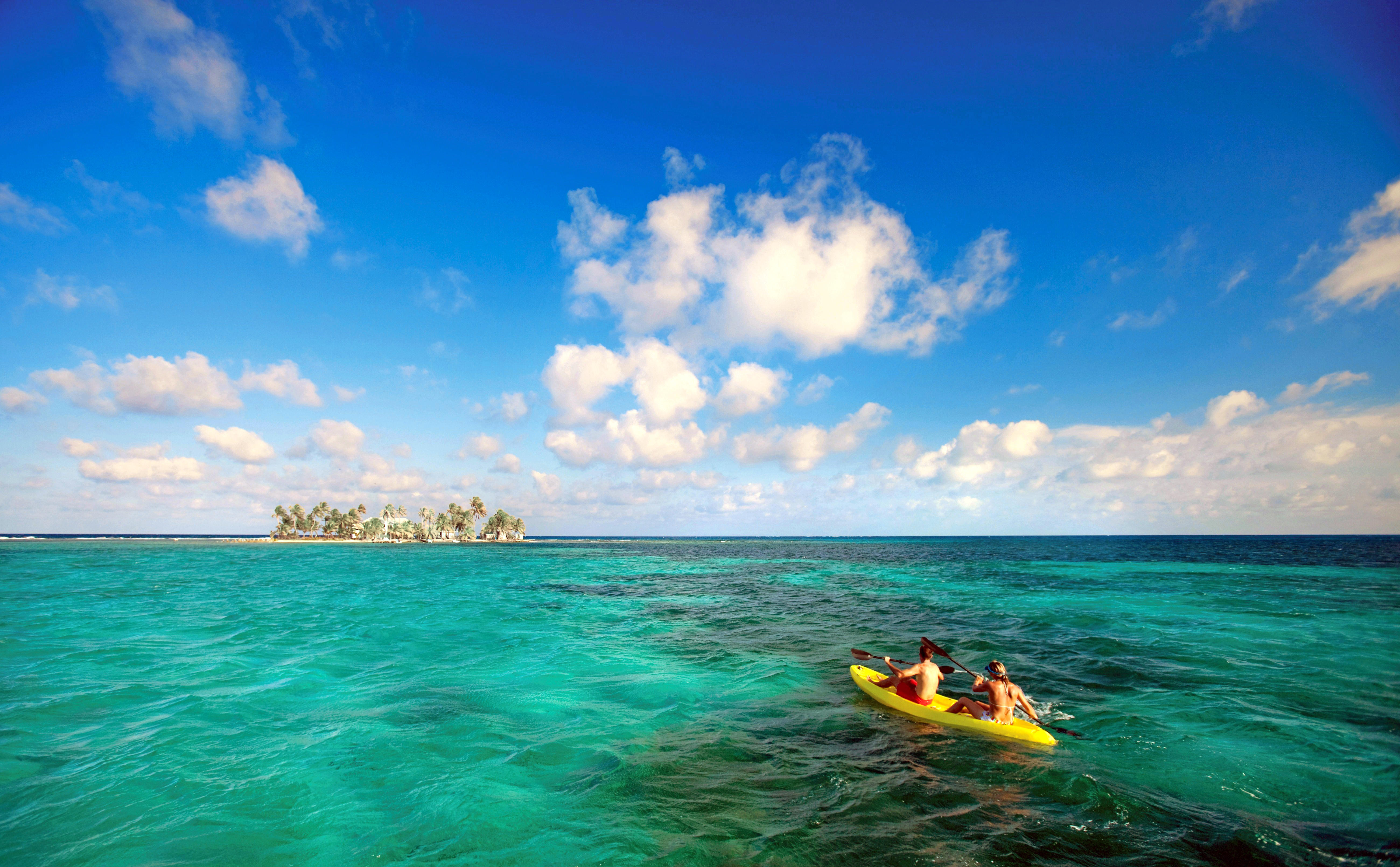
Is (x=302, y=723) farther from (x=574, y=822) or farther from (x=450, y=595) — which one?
(x=450, y=595)

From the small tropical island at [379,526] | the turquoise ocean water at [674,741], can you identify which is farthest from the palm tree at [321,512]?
the turquoise ocean water at [674,741]

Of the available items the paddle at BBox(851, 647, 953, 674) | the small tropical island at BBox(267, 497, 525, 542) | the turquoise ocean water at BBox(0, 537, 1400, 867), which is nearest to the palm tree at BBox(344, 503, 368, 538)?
the small tropical island at BBox(267, 497, 525, 542)

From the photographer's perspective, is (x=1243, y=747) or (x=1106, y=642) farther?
(x=1106, y=642)

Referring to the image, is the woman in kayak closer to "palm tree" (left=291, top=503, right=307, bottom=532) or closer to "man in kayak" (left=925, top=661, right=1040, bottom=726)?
"man in kayak" (left=925, top=661, right=1040, bottom=726)

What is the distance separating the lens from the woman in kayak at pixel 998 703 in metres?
11.1

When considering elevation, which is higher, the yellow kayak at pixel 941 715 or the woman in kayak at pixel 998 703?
the woman in kayak at pixel 998 703

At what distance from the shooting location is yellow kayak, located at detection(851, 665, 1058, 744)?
34.9 feet

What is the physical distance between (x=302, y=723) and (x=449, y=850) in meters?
7.39

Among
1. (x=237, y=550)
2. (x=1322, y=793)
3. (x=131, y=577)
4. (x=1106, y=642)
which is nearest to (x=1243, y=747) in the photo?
(x=1322, y=793)

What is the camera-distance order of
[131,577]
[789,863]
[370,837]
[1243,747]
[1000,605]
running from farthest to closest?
[131,577]
[1000,605]
[1243,747]
[370,837]
[789,863]

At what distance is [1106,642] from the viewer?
1956 centimetres

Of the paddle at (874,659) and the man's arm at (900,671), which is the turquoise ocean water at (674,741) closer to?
the paddle at (874,659)

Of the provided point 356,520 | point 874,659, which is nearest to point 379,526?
point 356,520

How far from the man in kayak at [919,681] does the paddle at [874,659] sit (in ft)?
0.91
